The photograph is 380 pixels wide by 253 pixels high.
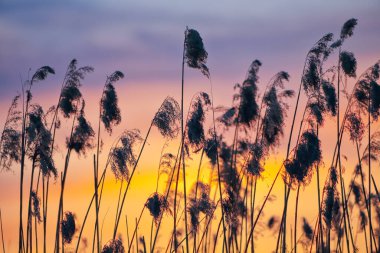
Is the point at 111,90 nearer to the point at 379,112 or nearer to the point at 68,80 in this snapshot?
the point at 68,80

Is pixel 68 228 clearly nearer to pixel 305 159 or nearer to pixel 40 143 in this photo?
pixel 40 143

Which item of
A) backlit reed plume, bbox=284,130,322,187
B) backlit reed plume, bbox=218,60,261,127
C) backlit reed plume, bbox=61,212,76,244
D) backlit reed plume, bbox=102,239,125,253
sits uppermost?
backlit reed plume, bbox=218,60,261,127

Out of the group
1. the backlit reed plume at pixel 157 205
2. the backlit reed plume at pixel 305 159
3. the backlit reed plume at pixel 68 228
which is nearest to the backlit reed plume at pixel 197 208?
the backlit reed plume at pixel 157 205

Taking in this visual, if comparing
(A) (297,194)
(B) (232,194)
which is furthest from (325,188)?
(B) (232,194)

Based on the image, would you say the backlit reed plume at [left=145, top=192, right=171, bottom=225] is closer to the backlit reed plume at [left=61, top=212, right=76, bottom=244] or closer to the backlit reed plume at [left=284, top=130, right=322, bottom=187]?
the backlit reed plume at [left=61, top=212, right=76, bottom=244]

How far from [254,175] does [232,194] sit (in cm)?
33

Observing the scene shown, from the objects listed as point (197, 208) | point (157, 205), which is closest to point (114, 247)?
point (157, 205)

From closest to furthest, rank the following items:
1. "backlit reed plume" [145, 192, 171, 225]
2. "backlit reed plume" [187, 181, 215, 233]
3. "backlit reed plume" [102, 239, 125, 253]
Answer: "backlit reed plume" [102, 239, 125, 253] < "backlit reed plume" [145, 192, 171, 225] < "backlit reed plume" [187, 181, 215, 233]

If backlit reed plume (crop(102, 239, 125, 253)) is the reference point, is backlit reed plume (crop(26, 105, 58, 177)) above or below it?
above

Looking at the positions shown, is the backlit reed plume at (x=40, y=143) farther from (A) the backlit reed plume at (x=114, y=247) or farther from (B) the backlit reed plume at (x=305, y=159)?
(B) the backlit reed plume at (x=305, y=159)

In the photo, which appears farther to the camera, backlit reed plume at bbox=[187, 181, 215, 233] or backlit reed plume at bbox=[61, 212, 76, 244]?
backlit reed plume at bbox=[187, 181, 215, 233]

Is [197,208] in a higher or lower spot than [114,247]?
higher

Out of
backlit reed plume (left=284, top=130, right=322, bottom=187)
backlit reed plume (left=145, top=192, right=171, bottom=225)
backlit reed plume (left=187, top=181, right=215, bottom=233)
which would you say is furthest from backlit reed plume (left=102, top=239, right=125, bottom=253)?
backlit reed plume (left=284, top=130, right=322, bottom=187)

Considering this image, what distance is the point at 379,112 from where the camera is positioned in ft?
22.9
